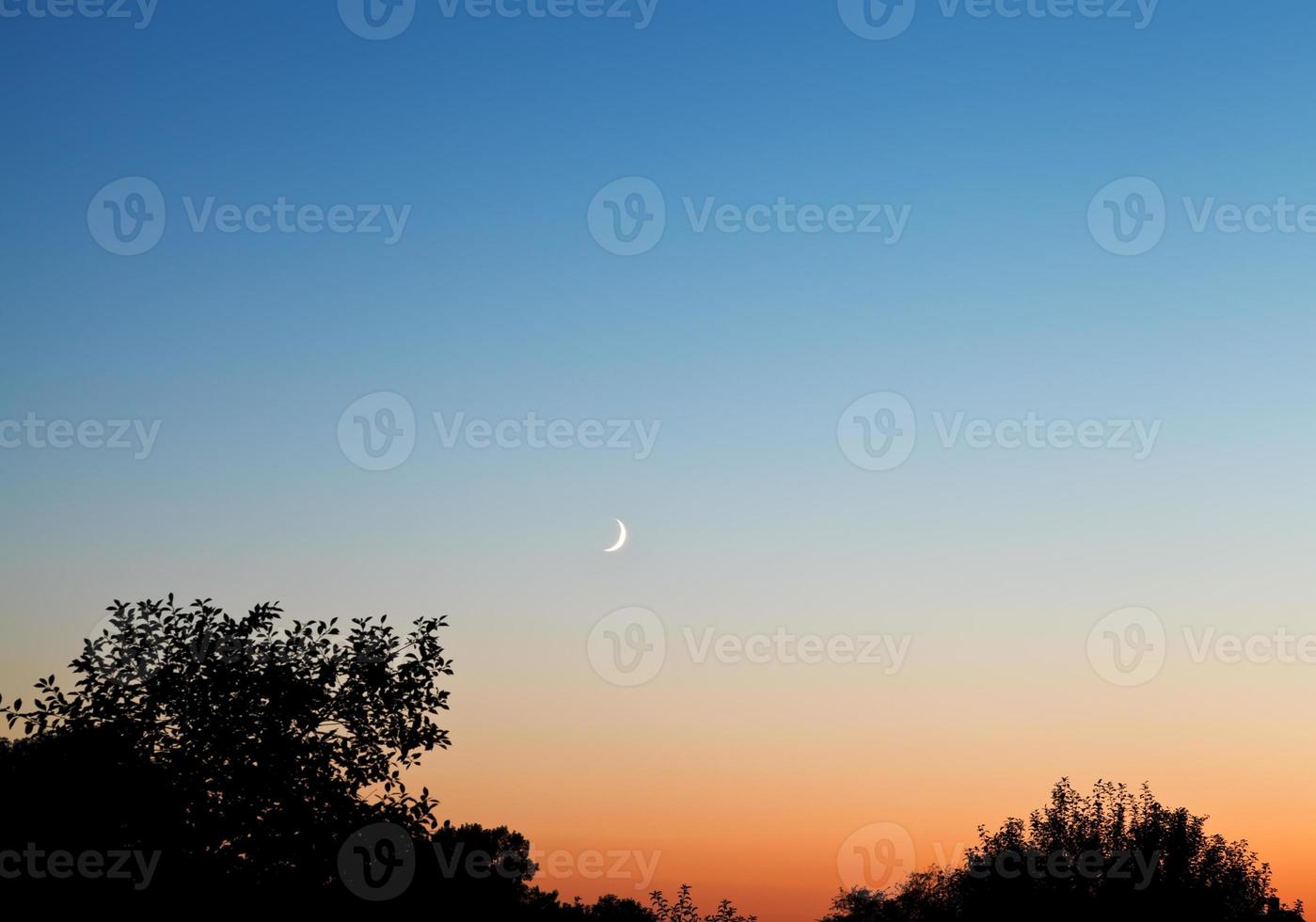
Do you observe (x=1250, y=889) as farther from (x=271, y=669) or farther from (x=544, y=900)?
(x=544, y=900)

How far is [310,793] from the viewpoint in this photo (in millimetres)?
23016

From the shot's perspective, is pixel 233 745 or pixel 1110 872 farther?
pixel 1110 872

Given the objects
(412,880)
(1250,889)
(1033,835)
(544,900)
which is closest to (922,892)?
(1033,835)

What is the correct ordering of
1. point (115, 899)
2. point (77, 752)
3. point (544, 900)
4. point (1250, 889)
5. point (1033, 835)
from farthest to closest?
point (544, 900), point (1033, 835), point (1250, 889), point (77, 752), point (115, 899)

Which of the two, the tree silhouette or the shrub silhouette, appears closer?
the tree silhouette

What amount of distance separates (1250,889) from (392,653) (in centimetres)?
6316

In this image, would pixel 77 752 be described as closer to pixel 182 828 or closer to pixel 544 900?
pixel 182 828

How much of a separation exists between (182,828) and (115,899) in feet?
5.23

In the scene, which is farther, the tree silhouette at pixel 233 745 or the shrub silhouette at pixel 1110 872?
the shrub silhouette at pixel 1110 872

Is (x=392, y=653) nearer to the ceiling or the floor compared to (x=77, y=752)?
nearer to the ceiling

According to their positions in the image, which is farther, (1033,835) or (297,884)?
(1033,835)

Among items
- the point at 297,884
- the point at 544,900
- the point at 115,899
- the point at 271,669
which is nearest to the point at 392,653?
the point at 271,669

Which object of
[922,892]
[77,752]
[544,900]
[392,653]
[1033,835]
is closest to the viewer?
[77,752]

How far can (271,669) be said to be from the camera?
2386 centimetres
